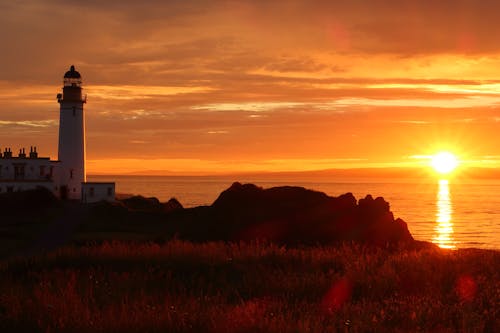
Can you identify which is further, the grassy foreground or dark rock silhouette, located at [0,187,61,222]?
dark rock silhouette, located at [0,187,61,222]

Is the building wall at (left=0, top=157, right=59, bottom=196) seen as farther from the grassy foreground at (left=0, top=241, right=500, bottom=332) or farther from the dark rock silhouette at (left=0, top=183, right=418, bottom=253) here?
the grassy foreground at (left=0, top=241, right=500, bottom=332)

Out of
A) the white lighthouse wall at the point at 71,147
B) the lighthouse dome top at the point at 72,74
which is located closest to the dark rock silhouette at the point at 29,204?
the white lighthouse wall at the point at 71,147

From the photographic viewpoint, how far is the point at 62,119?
66.4 m

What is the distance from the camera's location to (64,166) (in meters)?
66.2

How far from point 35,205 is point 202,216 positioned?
32.5 meters

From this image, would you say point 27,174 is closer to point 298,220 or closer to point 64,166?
point 64,166

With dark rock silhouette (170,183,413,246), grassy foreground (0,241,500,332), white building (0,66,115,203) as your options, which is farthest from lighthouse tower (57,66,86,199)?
grassy foreground (0,241,500,332)

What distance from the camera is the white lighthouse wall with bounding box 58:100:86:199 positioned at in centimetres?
6619

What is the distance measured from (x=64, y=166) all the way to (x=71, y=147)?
210 cm

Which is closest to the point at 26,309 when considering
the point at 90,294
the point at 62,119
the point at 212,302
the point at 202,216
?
the point at 90,294

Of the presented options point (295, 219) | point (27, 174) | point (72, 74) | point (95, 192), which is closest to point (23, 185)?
point (27, 174)

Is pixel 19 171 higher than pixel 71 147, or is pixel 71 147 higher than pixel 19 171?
pixel 71 147

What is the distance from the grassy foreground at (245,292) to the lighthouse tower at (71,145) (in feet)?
169

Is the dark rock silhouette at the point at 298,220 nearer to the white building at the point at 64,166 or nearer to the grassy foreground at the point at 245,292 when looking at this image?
the grassy foreground at the point at 245,292
